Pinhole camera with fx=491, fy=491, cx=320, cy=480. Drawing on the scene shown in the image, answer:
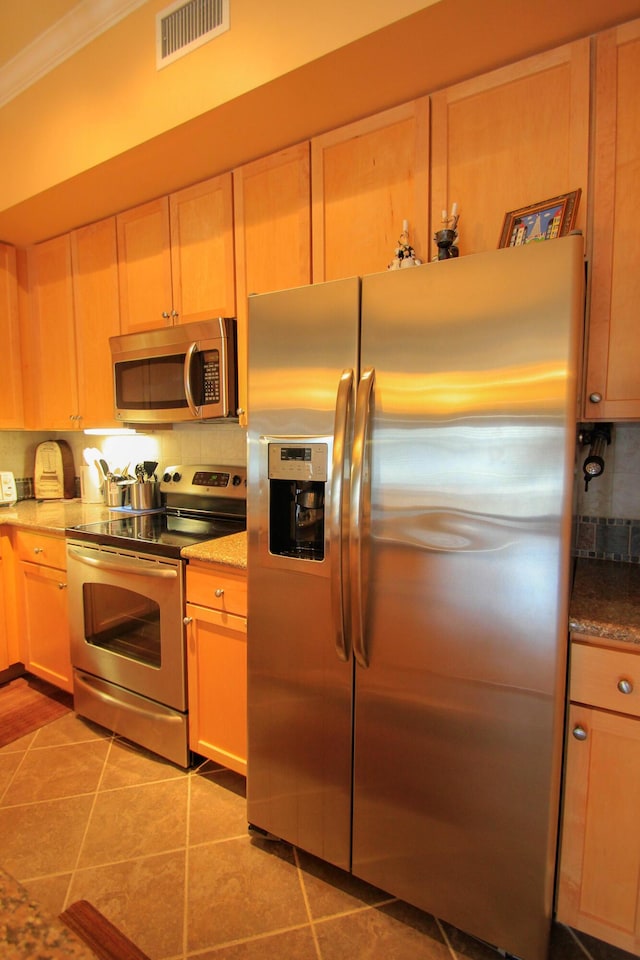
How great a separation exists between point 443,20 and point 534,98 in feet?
1.10

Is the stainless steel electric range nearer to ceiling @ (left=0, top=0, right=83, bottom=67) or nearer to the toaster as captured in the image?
the toaster

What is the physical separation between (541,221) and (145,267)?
5.79ft

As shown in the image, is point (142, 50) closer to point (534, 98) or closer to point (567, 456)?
point (534, 98)

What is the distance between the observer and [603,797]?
120 centimetres

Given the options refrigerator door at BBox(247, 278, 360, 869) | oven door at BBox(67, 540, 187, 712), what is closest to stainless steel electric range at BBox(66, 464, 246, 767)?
oven door at BBox(67, 540, 187, 712)

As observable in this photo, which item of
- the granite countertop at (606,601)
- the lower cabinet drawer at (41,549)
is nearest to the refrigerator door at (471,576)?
the granite countertop at (606,601)

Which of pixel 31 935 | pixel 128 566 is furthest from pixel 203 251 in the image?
pixel 31 935

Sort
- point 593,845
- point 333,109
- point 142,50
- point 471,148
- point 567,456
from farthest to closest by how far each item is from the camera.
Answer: point 142,50 < point 333,109 < point 471,148 < point 593,845 < point 567,456

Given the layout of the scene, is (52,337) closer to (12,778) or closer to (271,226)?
(271,226)

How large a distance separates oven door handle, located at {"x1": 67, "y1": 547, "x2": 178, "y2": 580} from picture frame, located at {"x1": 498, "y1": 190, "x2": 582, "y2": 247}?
5.18ft

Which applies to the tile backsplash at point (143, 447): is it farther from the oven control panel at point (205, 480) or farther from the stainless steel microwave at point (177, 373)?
the stainless steel microwave at point (177, 373)

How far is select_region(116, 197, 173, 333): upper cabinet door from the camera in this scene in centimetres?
226

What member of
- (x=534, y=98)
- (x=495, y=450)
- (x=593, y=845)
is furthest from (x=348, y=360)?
(x=593, y=845)

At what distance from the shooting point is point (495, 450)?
3.77 feet
